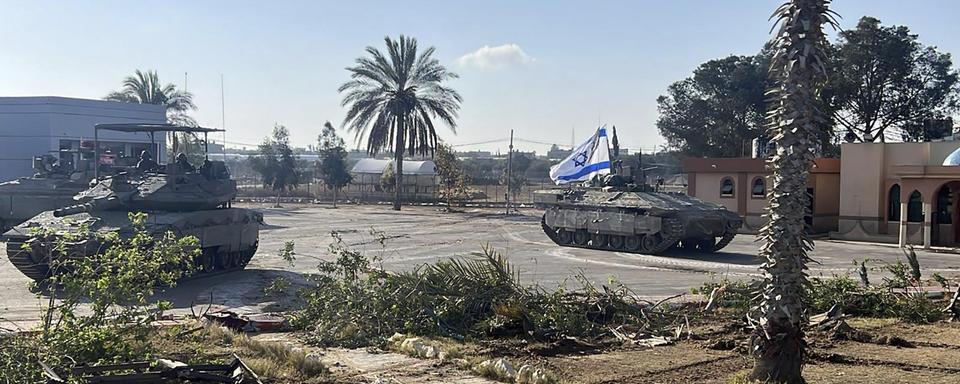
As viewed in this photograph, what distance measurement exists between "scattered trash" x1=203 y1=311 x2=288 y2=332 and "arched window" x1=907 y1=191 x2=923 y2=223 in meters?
23.0

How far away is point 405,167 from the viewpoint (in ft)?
228

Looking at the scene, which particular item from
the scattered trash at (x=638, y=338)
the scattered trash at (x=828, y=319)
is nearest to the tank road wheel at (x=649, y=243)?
the scattered trash at (x=828, y=319)

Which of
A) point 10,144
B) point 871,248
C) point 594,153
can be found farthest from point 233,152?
point 871,248

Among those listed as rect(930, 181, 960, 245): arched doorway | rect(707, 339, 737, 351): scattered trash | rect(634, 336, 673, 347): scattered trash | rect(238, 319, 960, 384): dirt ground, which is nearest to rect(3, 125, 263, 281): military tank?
rect(238, 319, 960, 384): dirt ground

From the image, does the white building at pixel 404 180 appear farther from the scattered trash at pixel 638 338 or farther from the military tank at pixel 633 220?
the scattered trash at pixel 638 338

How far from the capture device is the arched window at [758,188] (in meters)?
33.5

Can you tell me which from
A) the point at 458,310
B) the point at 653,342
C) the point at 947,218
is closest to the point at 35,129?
the point at 947,218

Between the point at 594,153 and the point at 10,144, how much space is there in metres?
26.4

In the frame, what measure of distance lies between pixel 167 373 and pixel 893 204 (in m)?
27.2

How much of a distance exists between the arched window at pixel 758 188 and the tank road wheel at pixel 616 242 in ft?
32.1

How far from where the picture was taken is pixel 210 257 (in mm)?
18219

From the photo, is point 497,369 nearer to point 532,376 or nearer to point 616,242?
point 532,376

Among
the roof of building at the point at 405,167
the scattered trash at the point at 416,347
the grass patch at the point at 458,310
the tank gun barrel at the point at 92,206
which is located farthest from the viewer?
the roof of building at the point at 405,167

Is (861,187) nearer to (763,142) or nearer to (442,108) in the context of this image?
(763,142)
